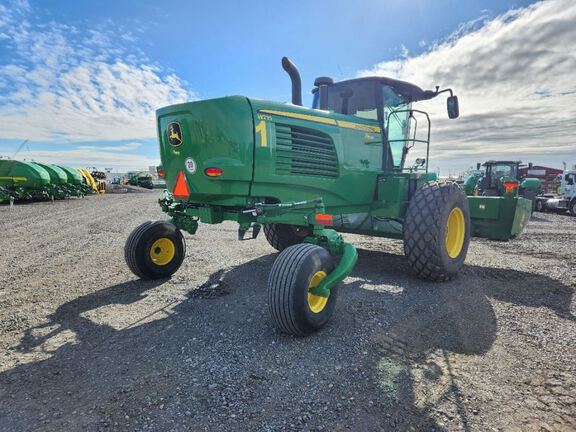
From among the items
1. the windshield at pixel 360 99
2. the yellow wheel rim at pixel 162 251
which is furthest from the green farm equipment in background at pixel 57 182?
the windshield at pixel 360 99

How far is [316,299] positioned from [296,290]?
429 mm

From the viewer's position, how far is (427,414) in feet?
7.40

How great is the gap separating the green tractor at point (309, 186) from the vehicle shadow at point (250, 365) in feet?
1.48

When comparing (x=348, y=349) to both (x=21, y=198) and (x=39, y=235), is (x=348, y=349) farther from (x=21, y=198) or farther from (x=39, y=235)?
(x=21, y=198)

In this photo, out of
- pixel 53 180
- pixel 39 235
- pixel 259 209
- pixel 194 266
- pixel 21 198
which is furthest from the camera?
pixel 53 180

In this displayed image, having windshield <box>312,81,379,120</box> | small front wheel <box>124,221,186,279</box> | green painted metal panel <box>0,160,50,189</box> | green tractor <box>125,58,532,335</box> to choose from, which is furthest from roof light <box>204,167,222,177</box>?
green painted metal panel <box>0,160,50,189</box>

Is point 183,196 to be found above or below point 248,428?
above

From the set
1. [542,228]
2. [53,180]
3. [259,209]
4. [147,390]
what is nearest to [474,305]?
[259,209]

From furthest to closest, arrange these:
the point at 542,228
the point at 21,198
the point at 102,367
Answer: the point at 21,198 → the point at 542,228 → the point at 102,367

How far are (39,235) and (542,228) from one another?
1419cm

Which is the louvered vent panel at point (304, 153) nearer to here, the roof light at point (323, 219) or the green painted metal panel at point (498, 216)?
the roof light at point (323, 219)

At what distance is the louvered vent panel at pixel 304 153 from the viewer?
13.4 feet

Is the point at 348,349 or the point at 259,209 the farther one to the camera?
the point at 259,209

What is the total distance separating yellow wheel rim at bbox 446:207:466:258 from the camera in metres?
5.33
